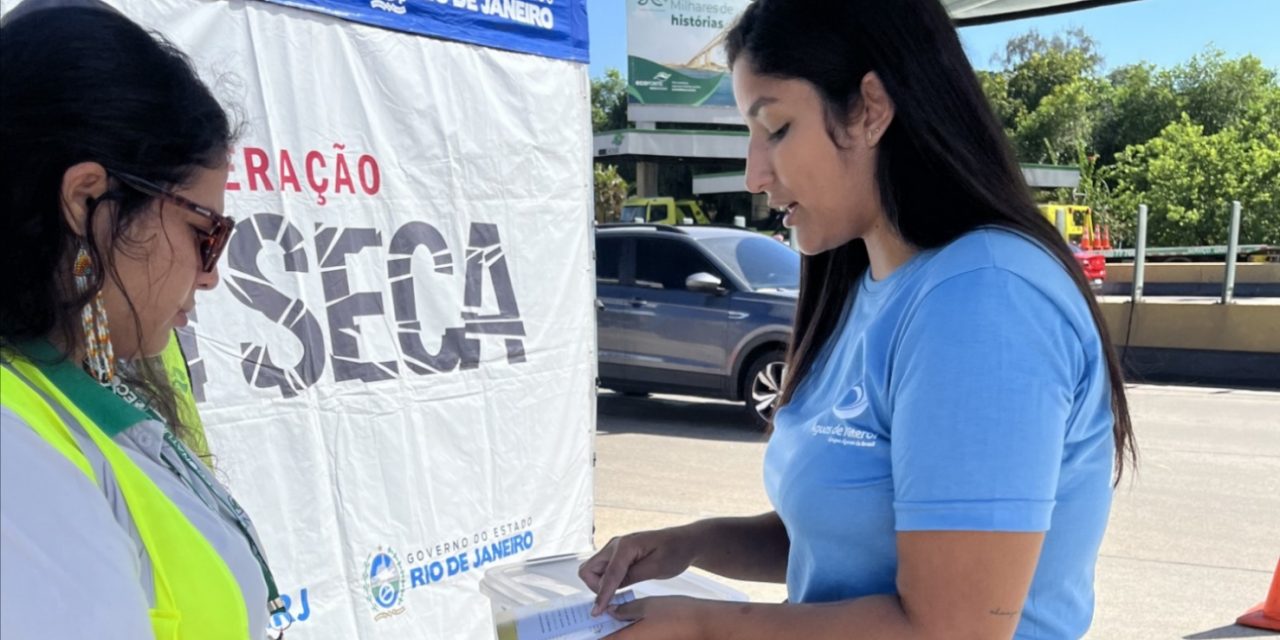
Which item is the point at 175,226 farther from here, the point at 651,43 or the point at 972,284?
the point at 651,43

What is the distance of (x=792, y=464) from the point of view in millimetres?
1215

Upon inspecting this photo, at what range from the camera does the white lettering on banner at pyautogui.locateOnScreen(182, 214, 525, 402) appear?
2947 mm

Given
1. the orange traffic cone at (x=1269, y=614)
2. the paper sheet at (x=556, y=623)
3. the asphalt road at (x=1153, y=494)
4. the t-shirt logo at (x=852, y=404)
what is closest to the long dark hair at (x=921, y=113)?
the t-shirt logo at (x=852, y=404)

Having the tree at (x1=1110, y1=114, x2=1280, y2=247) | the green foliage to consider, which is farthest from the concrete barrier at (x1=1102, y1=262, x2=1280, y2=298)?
the tree at (x1=1110, y1=114, x2=1280, y2=247)

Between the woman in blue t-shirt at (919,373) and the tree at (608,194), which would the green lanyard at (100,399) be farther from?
the tree at (608,194)

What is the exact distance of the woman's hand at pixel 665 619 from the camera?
1.19 metres

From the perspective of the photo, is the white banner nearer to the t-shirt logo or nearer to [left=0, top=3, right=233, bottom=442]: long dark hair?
[left=0, top=3, right=233, bottom=442]: long dark hair

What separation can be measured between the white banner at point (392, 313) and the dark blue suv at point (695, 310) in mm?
3696

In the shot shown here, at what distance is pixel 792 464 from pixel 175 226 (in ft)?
2.62

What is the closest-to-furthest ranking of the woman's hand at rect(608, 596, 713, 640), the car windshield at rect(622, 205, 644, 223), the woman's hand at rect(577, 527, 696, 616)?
the woman's hand at rect(608, 596, 713, 640), the woman's hand at rect(577, 527, 696, 616), the car windshield at rect(622, 205, 644, 223)

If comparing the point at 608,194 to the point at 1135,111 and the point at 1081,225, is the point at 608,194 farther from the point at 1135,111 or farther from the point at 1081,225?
the point at 1135,111

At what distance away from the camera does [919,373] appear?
1022mm

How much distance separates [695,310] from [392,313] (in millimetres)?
4796

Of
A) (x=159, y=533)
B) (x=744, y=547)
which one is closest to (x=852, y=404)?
(x=744, y=547)
